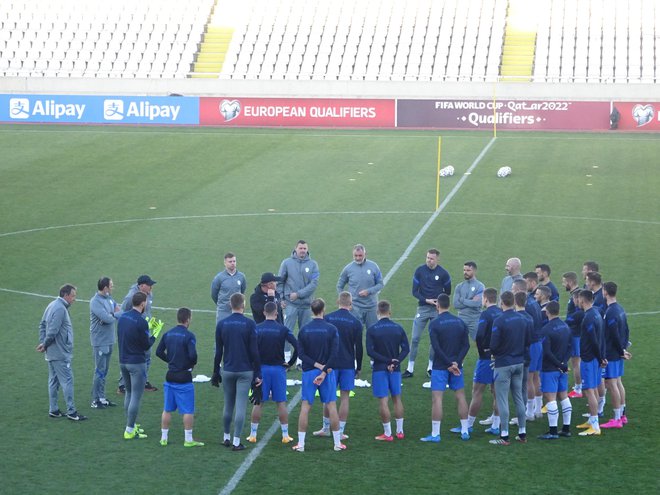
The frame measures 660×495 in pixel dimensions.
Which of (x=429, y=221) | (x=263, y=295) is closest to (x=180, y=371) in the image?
(x=263, y=295)

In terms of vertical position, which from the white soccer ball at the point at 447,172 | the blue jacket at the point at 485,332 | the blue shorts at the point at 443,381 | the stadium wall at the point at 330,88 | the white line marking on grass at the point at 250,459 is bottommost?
the white line marking on grass at the point at 250,459

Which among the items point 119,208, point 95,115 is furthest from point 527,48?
point 119,208

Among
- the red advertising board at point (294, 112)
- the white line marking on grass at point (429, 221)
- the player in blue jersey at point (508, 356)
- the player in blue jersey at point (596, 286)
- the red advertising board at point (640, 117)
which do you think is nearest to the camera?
the player in blue jersey at point (508, 356)

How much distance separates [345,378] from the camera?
13.6 meters

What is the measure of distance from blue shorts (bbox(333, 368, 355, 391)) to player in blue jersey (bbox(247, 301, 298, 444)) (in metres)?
0.62

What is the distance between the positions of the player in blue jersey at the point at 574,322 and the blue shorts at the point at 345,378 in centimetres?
308

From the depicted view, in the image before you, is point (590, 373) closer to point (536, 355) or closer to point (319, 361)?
point (536, 355)

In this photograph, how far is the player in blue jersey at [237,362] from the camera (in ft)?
42.9

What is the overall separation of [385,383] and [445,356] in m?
0.80

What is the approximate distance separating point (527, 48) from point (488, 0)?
5.34 metres

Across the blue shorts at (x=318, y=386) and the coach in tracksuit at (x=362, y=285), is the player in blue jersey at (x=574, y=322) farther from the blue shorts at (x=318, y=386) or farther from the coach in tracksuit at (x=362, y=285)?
the blue shorts at (x=318, y=386)

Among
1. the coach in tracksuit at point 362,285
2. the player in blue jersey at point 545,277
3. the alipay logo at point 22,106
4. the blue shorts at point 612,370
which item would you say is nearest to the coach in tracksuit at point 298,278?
the coach in tracksuit at point 362,285

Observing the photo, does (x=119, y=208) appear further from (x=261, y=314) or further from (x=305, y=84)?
(x=305, y=84)

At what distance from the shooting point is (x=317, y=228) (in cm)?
2703
